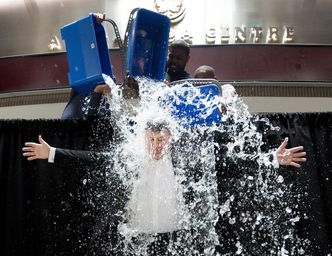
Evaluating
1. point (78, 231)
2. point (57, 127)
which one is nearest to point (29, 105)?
point (57, 127)

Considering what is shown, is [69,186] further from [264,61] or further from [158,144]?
[264,61]

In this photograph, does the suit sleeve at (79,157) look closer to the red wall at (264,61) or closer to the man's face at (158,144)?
the man's face at (158,144)

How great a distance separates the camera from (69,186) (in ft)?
6.21

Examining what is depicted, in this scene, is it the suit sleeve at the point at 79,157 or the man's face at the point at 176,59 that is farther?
the man's face at the point at 176,59

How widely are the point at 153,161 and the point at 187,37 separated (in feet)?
8.88

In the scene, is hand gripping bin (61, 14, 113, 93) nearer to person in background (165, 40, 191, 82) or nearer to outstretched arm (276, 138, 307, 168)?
person in background (165, 40, 191, 82)

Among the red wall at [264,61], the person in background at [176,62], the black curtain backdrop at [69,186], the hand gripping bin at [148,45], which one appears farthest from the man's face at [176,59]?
the red wall at [264,61]

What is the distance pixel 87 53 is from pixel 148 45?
304 millimetres

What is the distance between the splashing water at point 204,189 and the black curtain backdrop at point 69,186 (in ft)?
0.13

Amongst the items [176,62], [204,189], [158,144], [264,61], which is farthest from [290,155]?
[264,61]

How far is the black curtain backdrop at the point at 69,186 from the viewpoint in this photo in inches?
72.7

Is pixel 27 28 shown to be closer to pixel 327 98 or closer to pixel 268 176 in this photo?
pixel 327 98

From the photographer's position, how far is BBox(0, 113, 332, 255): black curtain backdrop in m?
1.85

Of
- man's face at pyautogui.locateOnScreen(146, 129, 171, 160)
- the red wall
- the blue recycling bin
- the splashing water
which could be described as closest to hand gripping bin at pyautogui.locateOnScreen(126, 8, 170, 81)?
the splashing water
